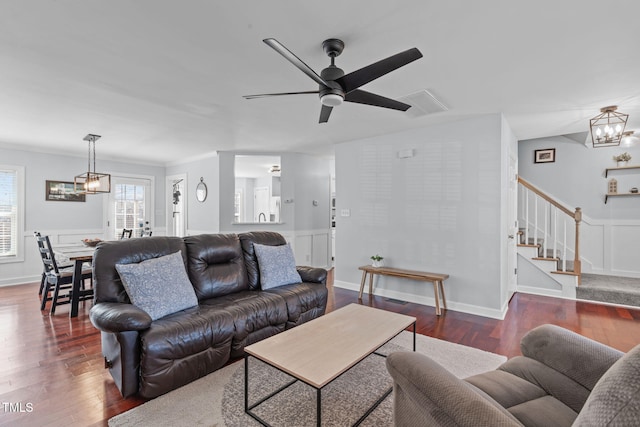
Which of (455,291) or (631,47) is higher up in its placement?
(631,47)

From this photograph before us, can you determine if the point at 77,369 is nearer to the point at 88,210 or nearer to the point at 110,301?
the point at 110,301

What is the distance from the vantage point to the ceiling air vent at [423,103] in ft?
10.0

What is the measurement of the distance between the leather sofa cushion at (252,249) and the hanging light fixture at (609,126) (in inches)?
153

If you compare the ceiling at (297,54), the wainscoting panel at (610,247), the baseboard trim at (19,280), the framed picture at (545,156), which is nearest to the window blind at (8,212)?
the baseboard trim at (19,280)

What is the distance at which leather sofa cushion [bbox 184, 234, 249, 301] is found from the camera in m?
2.85

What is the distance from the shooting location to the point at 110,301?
2.32 m

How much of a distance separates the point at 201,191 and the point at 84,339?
380 centimetres

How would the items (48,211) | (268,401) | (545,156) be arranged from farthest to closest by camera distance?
1. (48,211)
2. (545,156)
3. (268,401)

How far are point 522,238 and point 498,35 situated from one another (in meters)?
4.25

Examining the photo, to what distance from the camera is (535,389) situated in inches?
54.0

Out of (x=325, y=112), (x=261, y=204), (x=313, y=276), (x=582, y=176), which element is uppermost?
(x=325, y=112)

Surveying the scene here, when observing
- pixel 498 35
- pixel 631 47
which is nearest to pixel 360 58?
pixel 498 35

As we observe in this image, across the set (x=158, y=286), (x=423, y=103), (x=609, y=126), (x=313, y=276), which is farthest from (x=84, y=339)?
(x=609, y=126)

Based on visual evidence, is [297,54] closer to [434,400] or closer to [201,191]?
[434,400]
